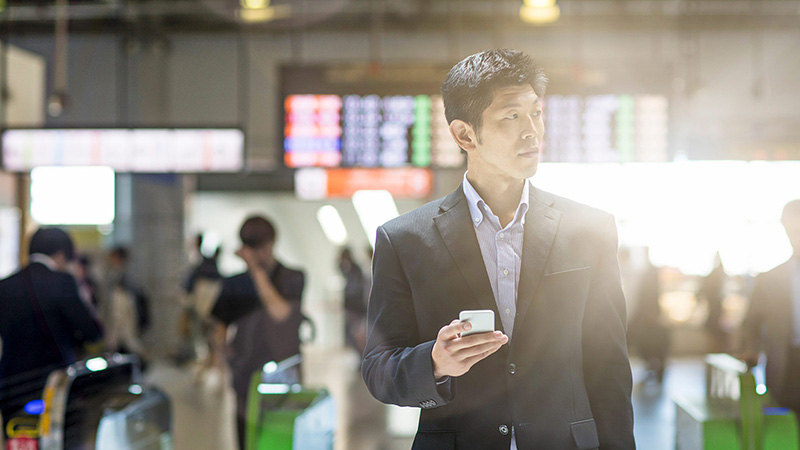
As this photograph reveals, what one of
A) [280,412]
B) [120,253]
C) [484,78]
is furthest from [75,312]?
[120,253]

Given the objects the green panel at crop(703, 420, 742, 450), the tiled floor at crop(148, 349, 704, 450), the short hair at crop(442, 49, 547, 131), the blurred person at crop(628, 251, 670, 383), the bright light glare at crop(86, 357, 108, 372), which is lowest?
the tiled floor at crop(148, 349, 704, 450)

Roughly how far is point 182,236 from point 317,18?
4761 millimetres

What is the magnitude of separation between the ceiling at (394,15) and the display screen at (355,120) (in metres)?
2.39

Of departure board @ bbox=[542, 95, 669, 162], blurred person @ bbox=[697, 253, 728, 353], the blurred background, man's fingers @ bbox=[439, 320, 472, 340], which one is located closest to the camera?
man's fingers @ bbox=[439, 320, 472, 340]

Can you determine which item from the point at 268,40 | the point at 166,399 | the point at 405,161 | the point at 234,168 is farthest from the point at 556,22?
the point at 166,399

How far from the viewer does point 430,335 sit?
1.33m

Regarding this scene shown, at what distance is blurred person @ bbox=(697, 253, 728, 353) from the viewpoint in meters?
8.48

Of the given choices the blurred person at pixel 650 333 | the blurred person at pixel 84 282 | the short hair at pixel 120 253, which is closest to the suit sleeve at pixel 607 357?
the blurred person at pixel 84 282

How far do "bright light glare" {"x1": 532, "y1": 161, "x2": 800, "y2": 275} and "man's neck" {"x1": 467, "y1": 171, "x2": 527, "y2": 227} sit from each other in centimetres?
272

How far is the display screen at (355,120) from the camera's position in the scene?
4.81 m

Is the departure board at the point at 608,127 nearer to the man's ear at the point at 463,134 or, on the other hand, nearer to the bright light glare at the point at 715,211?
the bright light glare at the point at 715,211

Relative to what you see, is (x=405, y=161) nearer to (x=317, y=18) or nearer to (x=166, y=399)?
(x=166, y=399)

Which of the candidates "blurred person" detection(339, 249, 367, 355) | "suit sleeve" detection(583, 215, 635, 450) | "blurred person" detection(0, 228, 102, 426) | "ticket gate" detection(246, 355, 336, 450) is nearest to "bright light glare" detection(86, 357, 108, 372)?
"blurred person" detection(0, 228, 102, 426)

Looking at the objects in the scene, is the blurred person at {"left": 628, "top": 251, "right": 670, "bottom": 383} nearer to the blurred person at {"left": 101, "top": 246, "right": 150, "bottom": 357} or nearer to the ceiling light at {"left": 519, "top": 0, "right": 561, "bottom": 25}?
the ceiling light at {"left": 519, "top": 0, "right": 561, "bottom": 25}
